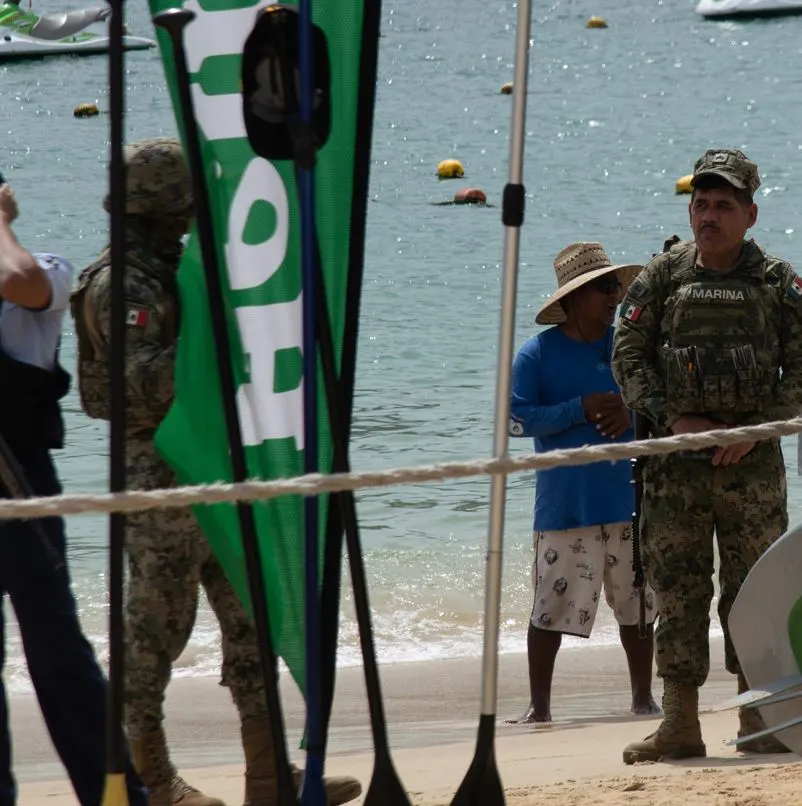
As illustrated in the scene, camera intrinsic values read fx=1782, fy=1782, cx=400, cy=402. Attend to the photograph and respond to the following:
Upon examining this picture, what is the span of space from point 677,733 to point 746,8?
48.4 m

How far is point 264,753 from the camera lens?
4438mm

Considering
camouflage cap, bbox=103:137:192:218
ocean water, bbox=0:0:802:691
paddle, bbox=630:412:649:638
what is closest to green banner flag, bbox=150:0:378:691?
camouflage cap, bbox=103:137:192:218

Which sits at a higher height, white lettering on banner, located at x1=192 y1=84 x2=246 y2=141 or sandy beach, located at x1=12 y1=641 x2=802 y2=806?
white lettering on banner, located at x1=192 y1=84 x2=246 y2=141

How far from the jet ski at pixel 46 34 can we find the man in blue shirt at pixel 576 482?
126 ft

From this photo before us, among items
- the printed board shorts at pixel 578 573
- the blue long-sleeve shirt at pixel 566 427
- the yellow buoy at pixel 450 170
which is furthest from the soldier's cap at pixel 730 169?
the yellow buoy at pixel 450 170

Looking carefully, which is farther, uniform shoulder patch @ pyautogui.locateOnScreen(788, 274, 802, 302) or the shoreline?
the shoreline

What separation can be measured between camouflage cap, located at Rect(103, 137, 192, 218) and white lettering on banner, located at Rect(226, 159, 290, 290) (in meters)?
0.50

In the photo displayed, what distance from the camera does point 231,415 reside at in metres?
3.60

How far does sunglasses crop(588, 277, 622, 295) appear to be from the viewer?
19.1 ft

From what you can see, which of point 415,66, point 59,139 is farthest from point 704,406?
point 415,66

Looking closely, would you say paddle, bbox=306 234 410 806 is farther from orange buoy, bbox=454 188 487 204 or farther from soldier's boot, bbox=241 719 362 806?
orange buoy, bbox=454 188 487 204

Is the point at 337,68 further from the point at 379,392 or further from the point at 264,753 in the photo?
the point at 379,392

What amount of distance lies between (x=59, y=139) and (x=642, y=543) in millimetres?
28507

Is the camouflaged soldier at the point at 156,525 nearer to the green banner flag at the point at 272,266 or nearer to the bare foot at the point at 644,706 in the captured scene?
the green banner flag at the point at 272,266
